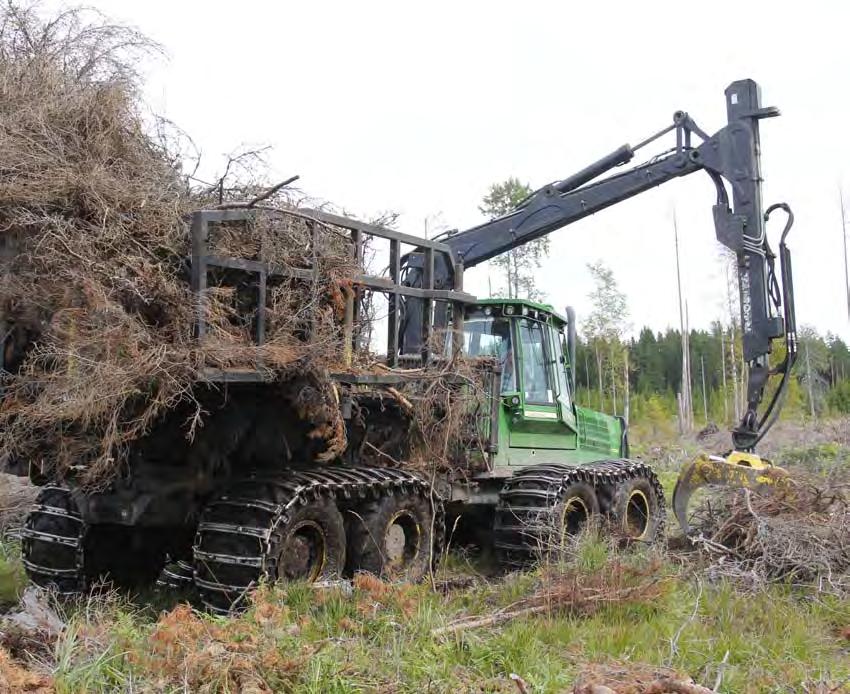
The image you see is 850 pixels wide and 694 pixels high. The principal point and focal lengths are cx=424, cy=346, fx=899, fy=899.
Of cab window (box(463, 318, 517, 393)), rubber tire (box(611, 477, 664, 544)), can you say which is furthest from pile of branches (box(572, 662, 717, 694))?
cab window (box(463, 318, 517, 393))

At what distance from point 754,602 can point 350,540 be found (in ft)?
9.82

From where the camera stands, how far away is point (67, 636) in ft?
14.0

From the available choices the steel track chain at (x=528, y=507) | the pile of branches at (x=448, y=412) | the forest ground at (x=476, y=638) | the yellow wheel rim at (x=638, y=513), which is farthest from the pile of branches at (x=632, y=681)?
the yellow wheel rim at (x=638, y=513)

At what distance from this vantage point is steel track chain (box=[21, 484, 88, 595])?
670cm

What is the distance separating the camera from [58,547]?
6.73 meters

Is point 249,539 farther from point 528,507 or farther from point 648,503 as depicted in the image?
point 648,503

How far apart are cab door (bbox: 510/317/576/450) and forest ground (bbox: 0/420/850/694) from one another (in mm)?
1805

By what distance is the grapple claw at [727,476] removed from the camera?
338 inches

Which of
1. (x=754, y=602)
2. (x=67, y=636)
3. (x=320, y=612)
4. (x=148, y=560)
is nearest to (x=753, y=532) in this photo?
(x=754, y=602)

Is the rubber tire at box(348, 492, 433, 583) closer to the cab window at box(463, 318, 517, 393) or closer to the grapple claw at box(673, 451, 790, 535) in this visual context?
the cab window at box(463, 318, 517, 393)

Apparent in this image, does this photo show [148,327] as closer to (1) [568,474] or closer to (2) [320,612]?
(2) [320,612]

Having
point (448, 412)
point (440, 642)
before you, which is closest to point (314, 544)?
point (440, 642)

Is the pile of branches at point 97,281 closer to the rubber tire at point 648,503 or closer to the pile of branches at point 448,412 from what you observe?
the pile of branches at point 448,412

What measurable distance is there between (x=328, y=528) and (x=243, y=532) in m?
0.79
